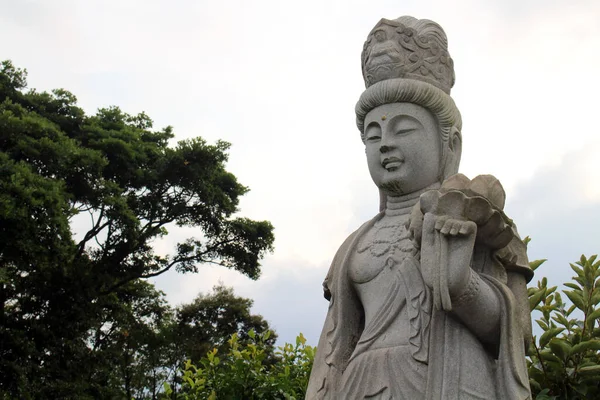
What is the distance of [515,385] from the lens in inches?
146

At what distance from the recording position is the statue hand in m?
3.61

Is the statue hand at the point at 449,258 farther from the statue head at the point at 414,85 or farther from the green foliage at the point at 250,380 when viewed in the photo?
the green foliage at the point at 250,380

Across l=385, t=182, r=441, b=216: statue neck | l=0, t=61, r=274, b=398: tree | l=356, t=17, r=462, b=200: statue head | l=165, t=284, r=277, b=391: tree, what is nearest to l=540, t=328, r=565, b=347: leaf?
l=356, t=17, r=462, b=200: statue head

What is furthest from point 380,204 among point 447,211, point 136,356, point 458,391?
point 136,356

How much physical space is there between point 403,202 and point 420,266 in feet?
2.21

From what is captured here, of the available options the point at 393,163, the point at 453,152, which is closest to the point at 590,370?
the point at 453,152

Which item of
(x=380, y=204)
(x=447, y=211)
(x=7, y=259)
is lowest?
(x=447, y=211)

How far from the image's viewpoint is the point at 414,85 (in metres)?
4.52

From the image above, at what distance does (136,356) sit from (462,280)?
2311 centimetres

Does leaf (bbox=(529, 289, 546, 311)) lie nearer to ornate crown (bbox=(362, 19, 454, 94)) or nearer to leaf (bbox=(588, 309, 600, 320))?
leaf (bbox=(588, 309, 600, 320))

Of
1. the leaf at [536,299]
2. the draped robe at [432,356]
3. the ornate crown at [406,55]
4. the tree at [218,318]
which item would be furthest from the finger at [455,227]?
the tree at [218,318]

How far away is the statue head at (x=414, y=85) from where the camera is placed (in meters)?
4.53

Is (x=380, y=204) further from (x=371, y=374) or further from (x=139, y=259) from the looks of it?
(x=139, y=259)

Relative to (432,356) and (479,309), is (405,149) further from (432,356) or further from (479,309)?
(432,356)
